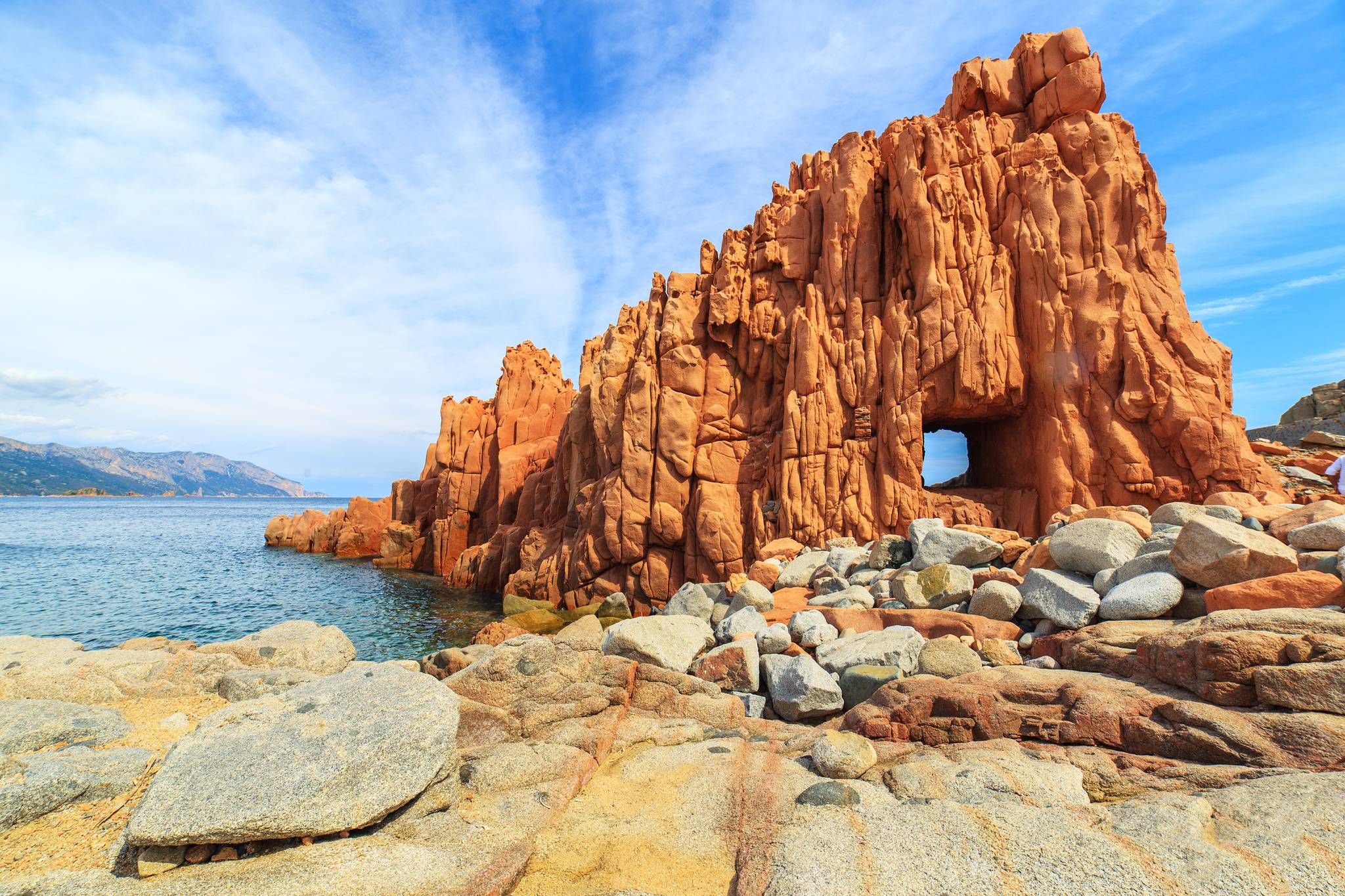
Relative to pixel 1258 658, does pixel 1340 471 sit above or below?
above

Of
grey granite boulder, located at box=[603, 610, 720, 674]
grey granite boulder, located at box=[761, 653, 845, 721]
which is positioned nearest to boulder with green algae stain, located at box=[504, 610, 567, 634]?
grey granite boulder, located at box=[603, 610, 720, 674]

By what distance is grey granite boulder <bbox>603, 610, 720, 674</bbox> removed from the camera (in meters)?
10.1

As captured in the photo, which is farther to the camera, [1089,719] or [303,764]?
[1089,719]

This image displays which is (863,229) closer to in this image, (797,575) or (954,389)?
(954,389)

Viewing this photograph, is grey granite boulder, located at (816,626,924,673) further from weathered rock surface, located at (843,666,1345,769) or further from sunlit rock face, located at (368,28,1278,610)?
sunlit rock face, located at (368,28,1278,610)

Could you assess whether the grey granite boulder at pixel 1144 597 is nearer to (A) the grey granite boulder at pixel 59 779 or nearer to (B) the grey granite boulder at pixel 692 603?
(B) the grey granite boulder at pixel 692 603

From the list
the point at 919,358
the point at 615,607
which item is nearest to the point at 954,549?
the point at 919,358

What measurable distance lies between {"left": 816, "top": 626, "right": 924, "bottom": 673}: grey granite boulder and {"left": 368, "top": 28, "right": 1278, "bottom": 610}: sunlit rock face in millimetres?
13218

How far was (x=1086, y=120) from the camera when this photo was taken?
2252 cm

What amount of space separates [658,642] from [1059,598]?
6.14 metres

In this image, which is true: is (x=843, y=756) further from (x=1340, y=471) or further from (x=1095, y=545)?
(x=1340, y=471)

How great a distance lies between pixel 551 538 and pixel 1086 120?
97.4 feet

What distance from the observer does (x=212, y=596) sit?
33438mm

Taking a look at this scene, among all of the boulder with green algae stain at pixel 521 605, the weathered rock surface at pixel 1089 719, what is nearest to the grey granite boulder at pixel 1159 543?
the weathered rock surface at pixel 1089 719
